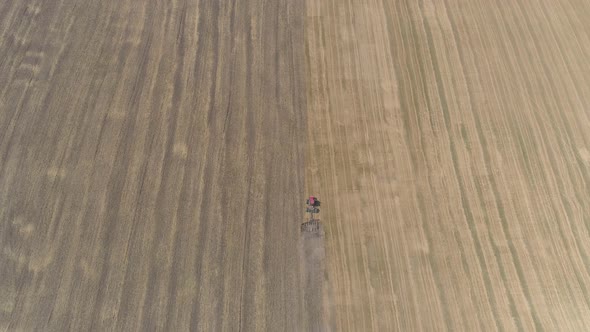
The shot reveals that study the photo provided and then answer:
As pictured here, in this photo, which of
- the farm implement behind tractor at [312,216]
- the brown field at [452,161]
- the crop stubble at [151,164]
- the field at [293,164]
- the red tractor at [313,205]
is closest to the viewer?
the crop stubble at [151,164]

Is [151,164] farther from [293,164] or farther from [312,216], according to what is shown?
[312,216]

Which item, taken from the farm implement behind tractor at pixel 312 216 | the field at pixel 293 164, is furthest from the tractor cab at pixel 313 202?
the field at pixel 293 164

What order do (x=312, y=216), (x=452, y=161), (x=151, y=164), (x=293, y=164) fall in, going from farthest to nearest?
(x=452, y=161) → (x=293, y=164) → (x=151, y=164) → (x=312, y=216)

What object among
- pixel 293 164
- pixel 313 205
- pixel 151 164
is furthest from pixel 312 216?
pixel 151 164

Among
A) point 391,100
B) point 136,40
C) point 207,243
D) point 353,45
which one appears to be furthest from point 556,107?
point 136,40

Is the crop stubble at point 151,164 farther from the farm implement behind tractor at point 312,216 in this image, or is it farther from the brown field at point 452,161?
the brown field at point 452,161

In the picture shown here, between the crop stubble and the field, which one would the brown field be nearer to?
the field

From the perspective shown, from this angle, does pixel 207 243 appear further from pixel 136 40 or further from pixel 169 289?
pixel 136 40
